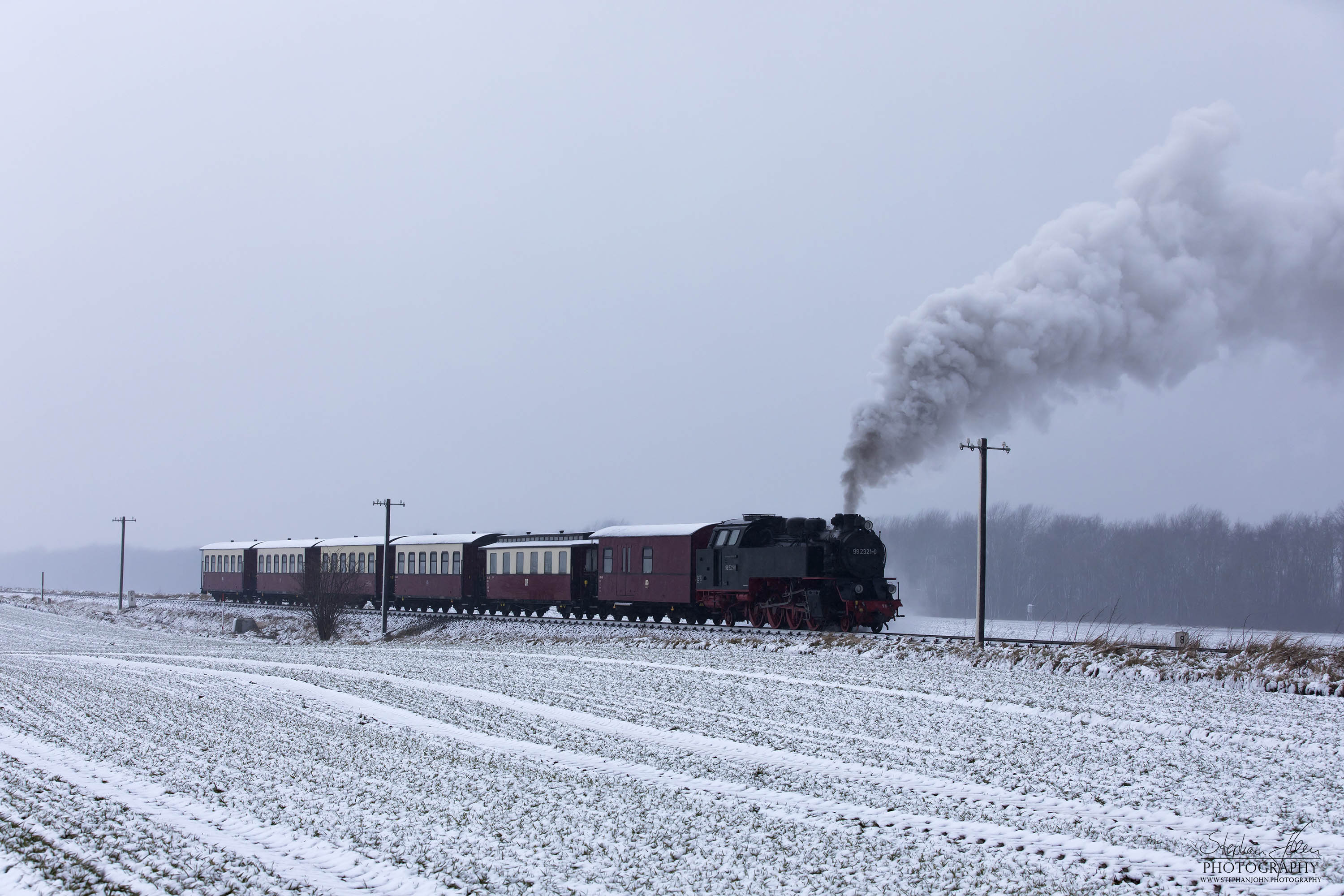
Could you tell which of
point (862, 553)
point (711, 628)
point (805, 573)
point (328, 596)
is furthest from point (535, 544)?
point (862, 553)

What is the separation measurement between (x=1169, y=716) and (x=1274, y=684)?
346 centimetres

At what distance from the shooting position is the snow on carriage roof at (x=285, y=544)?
154 feet

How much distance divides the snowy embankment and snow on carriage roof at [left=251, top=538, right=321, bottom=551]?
265 inches

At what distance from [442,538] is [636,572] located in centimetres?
1251

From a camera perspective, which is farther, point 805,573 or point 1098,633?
point 1098,633

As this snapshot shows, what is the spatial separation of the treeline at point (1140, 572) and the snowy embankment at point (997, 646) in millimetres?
28320

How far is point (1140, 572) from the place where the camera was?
64.4 meters

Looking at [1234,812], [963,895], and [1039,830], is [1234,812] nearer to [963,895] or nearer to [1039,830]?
[1039,830]

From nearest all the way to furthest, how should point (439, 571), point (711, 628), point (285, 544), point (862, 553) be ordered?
1. point (862, 553)
2. point (711, 628)
3. point (439, 571)
4. point (285, 544)
